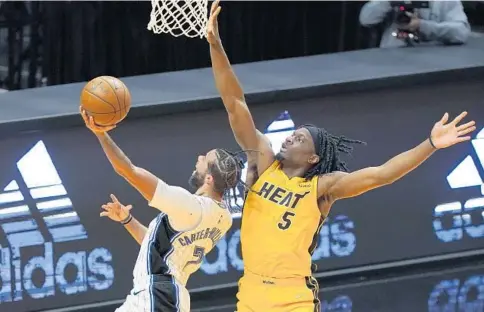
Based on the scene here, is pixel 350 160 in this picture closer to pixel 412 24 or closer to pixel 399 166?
pixel 412 24

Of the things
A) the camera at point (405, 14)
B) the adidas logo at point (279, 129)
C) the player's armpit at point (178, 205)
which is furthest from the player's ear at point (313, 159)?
the camera at point (405, 14)

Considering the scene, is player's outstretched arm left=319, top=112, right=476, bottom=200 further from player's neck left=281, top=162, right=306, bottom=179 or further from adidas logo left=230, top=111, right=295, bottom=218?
adidas logo left=230, top=111, right=295, bottom=218

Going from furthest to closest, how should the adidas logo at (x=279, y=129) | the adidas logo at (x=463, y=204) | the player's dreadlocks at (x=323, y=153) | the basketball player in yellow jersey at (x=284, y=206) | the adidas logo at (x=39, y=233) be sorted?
1. the adidas logo at (x=463, y=204)
2. the adidas logo at (x=279, y=129)
3. the adidas logo at (x=39, y=233)
4. the player's dreadlocks at (x=323, y=153)
5. the basketball player in yellow jersey at (x=284, y=206)

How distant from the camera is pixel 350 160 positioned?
7441 millimetres

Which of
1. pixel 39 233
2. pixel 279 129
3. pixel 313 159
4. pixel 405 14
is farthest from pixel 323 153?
pixel 405 14

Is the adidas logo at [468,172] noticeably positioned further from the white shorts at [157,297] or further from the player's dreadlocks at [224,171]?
the white shorts at [157,297]

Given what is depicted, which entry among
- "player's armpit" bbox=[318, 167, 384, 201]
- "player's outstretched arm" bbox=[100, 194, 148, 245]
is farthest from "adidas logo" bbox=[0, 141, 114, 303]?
"player's armpit" bbox=[318, 167, 384, 201]

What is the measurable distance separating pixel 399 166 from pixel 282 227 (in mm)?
622

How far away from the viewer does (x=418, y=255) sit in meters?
7.72

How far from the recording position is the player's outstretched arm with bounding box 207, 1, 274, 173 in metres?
5.34

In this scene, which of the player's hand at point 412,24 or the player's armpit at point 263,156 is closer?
the player's armpit at point 263,156

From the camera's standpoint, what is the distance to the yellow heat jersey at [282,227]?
528 centimetres

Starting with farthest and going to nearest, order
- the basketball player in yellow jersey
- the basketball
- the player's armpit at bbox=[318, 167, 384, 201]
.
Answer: the basketball player in yellow jersey → the player's armpit at bbox=[318, 167, 384, 201] → the basketball

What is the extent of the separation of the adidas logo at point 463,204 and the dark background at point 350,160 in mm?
42
